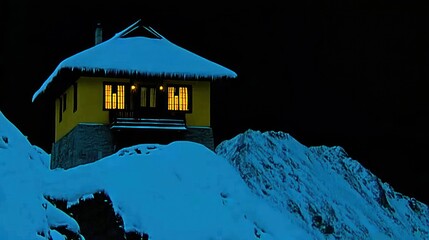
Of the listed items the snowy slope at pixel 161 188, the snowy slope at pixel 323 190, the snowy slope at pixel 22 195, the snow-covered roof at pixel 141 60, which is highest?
the snow-covered roof at pixel 141 60

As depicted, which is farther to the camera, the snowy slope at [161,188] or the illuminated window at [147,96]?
the illuminated window at [147,96]

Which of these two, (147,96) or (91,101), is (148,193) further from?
(91,101)

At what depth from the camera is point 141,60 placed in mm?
33531

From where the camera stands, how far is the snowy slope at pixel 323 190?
67438 mm

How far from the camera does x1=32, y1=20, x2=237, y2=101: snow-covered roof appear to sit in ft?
108

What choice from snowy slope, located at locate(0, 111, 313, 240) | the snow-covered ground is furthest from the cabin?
snowy slope, located at locate(0, 111, 313, 240)

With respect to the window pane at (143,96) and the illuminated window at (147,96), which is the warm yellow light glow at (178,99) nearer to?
the illuminated window at (147,96)

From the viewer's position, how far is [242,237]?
1928cm

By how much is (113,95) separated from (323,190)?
4435 centimetres

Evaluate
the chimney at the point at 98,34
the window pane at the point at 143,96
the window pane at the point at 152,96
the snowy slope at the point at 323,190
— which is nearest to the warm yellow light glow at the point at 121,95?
the window pane at the point at 143,96

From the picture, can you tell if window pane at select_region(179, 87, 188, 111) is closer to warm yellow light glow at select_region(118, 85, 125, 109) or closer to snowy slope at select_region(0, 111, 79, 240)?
warm yellow light glow at select_region(118, 85, 125, 109)

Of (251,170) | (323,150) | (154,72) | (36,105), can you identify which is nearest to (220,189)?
(154,72)

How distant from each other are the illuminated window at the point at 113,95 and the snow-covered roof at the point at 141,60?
1.18 meters

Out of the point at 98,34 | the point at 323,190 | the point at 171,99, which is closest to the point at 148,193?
the point at 171,99
